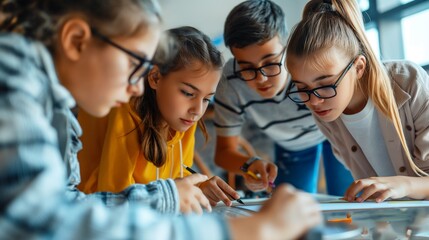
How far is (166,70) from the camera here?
3.72ft

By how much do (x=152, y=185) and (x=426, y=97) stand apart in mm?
727

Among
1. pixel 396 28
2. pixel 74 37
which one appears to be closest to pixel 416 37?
pixel 396 28

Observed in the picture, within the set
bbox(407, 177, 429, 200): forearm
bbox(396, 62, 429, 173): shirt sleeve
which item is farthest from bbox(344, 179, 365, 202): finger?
bbox(396, 62, 429, 173): shirt sleeve

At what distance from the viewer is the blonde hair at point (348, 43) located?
3.56 feet

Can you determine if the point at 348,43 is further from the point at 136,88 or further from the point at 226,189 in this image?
the point at 136,88

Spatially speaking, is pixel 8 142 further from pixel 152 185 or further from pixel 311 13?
pixel 311 13

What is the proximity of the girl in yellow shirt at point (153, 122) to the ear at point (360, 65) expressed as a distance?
342mm

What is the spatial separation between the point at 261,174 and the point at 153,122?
1.24ft

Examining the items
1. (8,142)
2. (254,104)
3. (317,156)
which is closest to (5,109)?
(8,142)

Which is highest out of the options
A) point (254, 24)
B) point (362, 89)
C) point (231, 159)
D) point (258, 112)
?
point (254, 24)

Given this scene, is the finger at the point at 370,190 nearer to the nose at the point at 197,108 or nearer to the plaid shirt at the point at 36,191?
the nose at the point at 197,108

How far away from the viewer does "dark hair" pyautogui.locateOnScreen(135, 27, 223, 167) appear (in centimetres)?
110

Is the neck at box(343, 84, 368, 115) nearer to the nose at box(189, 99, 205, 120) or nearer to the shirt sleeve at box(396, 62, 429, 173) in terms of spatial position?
the shirt sleeve at box(396, 62, 429, 173)

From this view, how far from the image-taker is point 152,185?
74 cm
